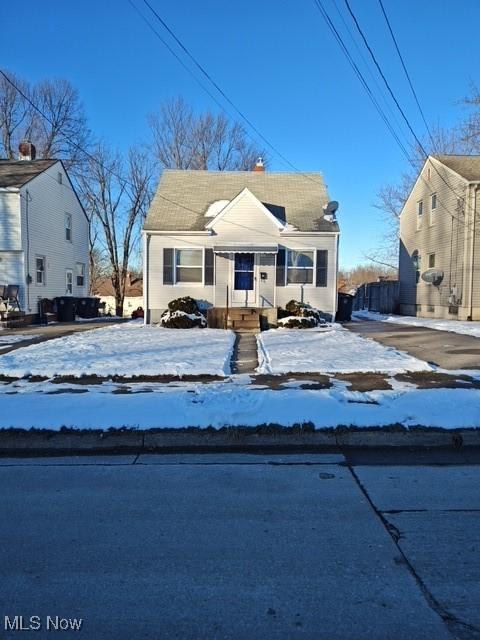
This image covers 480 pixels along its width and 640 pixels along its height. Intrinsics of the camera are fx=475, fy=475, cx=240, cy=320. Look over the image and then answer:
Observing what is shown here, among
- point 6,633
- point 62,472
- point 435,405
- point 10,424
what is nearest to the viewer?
point 6,633

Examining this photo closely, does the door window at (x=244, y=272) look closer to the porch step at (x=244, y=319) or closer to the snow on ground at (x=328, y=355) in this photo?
the porch step at (x=244, y=319)

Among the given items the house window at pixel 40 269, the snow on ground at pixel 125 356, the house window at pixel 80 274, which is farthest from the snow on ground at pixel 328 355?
the house window at pixel 80 274

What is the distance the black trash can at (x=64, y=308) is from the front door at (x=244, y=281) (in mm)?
8211

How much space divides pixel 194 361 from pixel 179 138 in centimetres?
3483

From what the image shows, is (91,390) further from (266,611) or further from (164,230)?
(164,230)

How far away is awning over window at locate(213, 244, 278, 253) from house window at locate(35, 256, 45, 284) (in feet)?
28.5

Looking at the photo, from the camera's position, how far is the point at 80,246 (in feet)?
89.9

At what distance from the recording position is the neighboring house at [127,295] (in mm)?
38406

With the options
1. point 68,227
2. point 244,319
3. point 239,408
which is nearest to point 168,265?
point 244,319

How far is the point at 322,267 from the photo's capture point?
18.7m

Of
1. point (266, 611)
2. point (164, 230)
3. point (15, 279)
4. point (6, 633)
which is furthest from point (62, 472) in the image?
point (15, 279)

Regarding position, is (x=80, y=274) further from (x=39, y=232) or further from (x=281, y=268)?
(x=281, y=268)

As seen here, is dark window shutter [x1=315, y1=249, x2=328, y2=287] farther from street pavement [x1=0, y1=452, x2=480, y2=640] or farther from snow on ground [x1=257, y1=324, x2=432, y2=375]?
street pavement [x1=0, y1=452, x2=480, y2=640]

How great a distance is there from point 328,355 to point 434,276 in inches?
586
